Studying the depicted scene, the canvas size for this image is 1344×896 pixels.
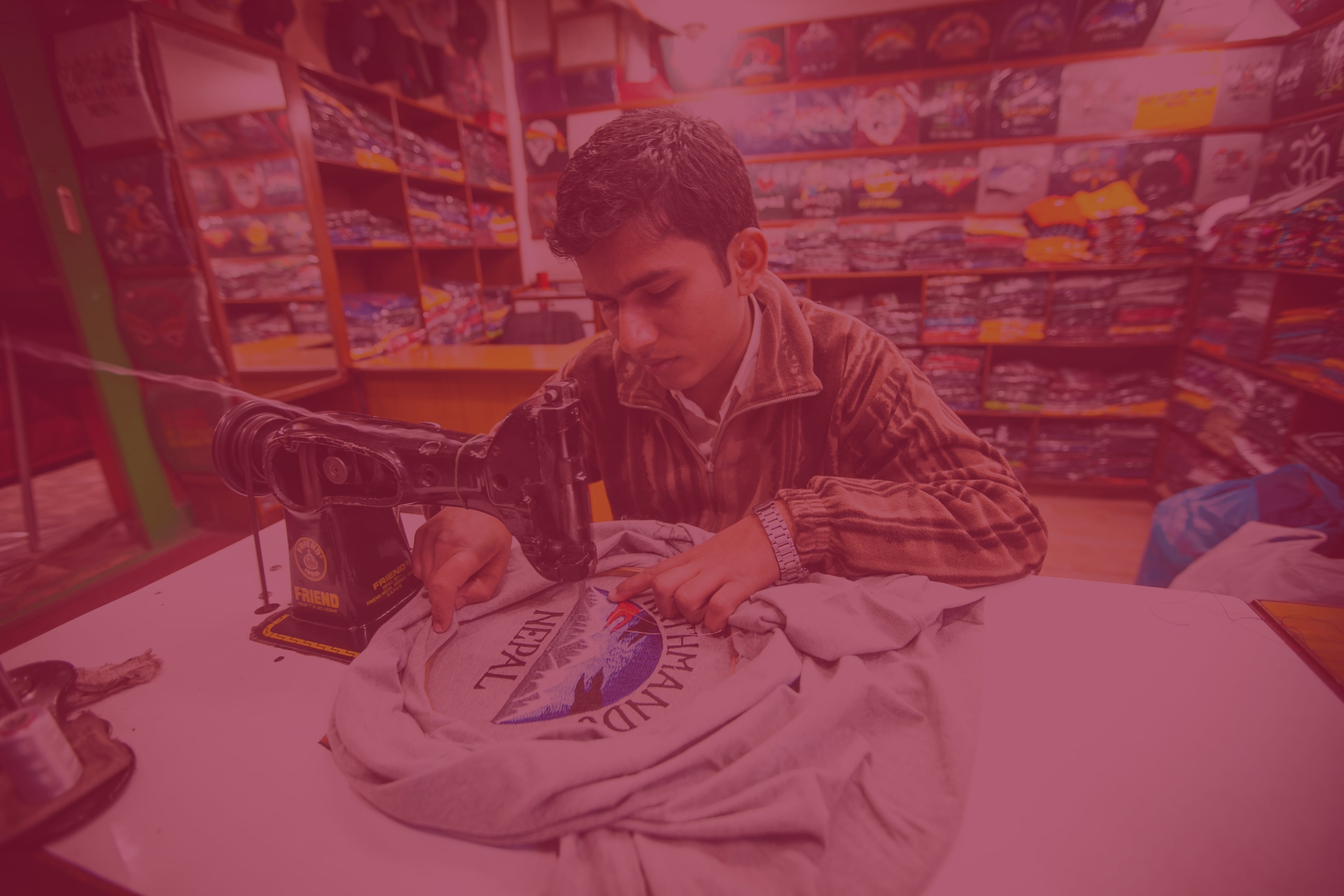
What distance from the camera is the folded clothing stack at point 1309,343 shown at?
2.12 meters

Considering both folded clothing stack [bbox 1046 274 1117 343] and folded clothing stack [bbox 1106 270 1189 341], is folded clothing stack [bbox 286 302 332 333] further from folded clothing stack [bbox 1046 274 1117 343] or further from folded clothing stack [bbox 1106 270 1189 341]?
folded clothing stack [bbox 1106 270 1189 341]

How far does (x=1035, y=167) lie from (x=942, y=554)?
11.2ft

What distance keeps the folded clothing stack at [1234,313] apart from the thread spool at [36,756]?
380 cm

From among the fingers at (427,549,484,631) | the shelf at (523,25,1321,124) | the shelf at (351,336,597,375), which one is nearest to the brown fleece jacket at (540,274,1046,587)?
the fingers at (427,549,484,631)

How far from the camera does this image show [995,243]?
130 inches

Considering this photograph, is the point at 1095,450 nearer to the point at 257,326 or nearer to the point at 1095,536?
the point at 1095,536

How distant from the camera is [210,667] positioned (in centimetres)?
79

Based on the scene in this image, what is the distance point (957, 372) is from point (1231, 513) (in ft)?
5.45

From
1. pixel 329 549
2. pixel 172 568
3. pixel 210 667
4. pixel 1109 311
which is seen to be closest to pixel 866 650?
pixel 329 549

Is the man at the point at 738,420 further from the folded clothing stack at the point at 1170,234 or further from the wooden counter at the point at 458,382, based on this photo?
the folded clothing stack at the point at 1170,234

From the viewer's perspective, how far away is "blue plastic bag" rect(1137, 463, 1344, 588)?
188 centimetres

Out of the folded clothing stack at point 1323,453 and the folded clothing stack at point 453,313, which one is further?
the folded clothing stack at point 453,313

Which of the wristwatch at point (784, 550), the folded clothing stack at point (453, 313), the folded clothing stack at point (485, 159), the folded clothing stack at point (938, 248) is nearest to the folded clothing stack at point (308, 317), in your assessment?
the folded clothing stack at point (453, 313)

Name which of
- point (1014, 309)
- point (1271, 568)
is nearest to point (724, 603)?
point (1271, 568)
